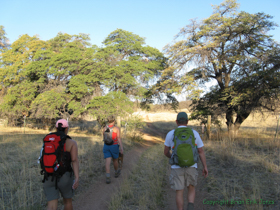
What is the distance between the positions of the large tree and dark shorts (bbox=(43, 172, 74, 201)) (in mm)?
10842

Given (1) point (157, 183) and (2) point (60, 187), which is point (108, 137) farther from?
(2) point (60, 187)

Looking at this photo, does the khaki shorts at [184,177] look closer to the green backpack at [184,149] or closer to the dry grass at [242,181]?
the green backpack at [184,149]

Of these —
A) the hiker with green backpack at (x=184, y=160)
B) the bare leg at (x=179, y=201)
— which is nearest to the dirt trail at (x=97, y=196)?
the bare leg at (x=179, y=201)

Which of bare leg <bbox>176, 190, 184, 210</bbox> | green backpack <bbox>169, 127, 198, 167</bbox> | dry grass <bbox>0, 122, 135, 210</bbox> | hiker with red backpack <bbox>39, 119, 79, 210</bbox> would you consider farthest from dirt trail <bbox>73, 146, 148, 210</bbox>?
green backpack <bbox>169, 127, 198, 167</bbox>

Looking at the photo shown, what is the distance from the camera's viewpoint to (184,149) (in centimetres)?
314

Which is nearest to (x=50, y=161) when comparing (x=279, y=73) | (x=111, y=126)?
(x=111, y=126)

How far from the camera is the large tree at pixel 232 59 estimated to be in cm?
1131

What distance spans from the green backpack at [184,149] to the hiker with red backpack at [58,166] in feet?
5.24

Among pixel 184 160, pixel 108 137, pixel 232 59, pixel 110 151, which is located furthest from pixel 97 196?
pixel 232 59

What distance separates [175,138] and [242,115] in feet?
41.6

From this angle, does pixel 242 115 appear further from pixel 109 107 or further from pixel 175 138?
pixel 175 138

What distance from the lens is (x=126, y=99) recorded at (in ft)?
57.2

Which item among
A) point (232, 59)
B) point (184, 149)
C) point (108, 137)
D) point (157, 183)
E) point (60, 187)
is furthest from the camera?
point (232, 59)

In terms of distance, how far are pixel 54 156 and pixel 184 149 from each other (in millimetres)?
1919
